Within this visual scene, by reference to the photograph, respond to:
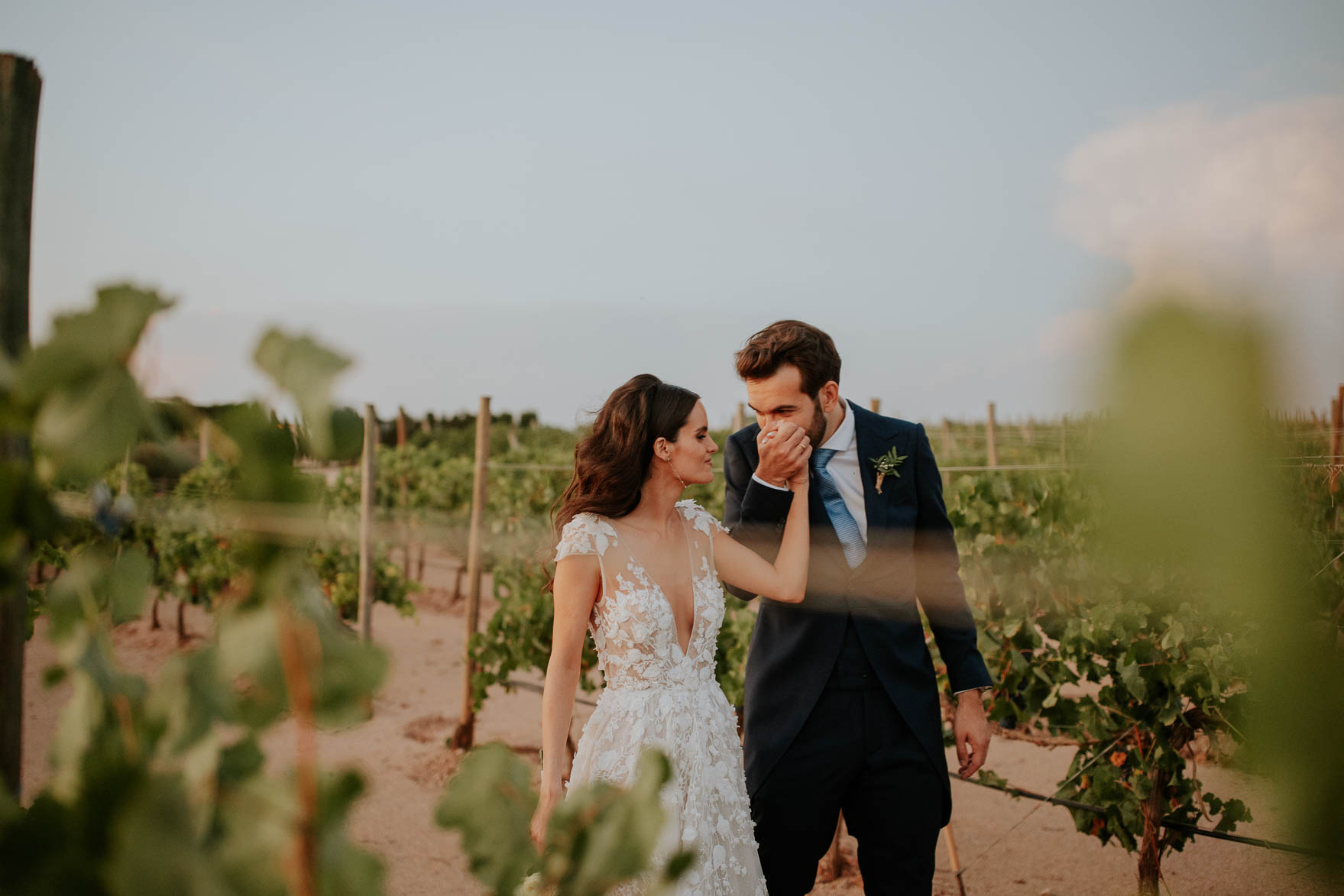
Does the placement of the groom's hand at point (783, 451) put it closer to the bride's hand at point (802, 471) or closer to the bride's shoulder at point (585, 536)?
the bride's hand at point (802, 471)

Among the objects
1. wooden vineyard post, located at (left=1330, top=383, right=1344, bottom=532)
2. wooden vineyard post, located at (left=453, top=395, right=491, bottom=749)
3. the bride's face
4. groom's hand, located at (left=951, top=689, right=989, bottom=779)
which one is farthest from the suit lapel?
wooden vineyard post, located at (left=453, top=395, right=491, bottom=749)

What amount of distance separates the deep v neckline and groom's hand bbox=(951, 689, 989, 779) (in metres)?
0.85

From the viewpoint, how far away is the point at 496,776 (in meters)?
0.35

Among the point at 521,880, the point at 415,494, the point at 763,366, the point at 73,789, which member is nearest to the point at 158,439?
the point at 73,789

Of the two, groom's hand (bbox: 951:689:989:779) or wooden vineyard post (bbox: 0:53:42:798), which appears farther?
groom's hand (bbox: 951:689:989:779)

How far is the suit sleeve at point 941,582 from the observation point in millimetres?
2721

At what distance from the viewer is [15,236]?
70 cm

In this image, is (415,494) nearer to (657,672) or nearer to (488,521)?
(488,521)

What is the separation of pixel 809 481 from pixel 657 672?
758mm

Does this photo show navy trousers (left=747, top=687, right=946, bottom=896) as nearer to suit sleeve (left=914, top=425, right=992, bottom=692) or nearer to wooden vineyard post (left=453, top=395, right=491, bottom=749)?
suit sleeve (left=914, top=425, right=992, bottom=692)

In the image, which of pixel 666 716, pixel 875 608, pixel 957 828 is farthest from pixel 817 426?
pixel 957 828

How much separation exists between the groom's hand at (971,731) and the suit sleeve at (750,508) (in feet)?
2.43

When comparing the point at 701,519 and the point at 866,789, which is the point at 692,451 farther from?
the point at 866,789

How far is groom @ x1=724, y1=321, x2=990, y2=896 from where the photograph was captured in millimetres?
2582
